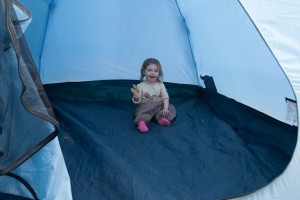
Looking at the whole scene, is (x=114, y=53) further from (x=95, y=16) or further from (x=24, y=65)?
(x=24, y=65)

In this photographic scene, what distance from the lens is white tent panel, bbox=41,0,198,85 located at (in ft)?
6.72

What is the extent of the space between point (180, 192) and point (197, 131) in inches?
20.2

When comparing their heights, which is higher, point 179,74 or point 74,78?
point 179,74

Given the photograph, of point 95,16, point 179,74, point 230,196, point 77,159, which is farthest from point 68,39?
point 230,196

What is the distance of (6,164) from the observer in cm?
104

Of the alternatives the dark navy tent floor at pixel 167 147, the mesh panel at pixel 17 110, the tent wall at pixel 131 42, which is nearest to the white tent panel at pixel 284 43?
the dark navy tent floor at pixel 167 147

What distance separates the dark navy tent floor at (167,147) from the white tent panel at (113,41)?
0.10 metres

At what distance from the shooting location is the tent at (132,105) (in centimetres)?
107

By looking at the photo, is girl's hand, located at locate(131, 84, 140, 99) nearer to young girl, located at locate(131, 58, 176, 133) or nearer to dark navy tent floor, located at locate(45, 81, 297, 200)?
young girl, located at locate(131, 58, 176, 133)

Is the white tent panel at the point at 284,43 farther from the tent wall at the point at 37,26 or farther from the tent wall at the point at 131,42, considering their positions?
the tent wall at the point at 37,26

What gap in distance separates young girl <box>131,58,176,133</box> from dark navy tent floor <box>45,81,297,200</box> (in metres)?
0.06

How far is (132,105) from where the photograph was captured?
6.95ft

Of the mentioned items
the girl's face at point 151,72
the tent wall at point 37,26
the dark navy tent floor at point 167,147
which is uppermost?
the tent wall at point 37,26

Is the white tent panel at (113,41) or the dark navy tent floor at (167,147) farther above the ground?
the white tent panel at (113,41)
